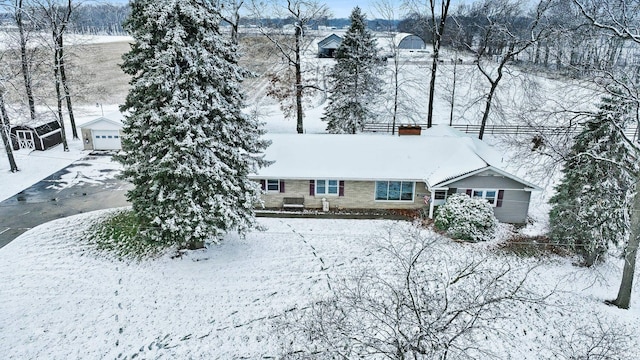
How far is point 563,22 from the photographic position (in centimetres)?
2020

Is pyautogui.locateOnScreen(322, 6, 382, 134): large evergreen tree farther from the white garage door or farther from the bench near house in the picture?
the white garage door

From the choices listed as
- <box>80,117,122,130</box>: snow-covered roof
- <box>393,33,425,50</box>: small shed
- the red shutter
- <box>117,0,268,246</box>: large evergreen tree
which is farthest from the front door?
<box>393,33,425,50</box>: small shed

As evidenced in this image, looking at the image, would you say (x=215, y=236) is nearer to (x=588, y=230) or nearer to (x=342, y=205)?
(x=342, y=205)

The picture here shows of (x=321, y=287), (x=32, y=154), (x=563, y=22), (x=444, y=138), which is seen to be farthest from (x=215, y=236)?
(x=32, y=154)

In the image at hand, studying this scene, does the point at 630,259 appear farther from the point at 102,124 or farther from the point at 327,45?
the point at 327,45

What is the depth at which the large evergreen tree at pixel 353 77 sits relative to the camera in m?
31.4

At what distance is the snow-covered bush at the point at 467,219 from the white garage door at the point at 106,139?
2459cm

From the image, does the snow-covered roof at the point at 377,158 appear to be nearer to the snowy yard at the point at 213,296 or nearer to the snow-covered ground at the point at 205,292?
the snow-covered ground at the point at 205,292

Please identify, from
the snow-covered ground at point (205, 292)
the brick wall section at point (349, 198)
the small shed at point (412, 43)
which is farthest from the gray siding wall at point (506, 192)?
the small shed at point (412, 43)

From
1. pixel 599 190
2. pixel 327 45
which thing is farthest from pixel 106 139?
pixel 327 45

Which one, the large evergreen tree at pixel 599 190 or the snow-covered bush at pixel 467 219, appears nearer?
the large evergreen tree at pixel 599 190

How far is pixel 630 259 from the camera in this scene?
49.1ft

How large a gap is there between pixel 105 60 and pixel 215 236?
72175mm

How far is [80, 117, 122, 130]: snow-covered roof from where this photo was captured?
1232 inches
